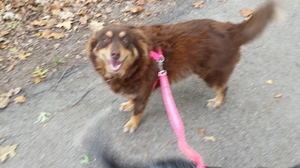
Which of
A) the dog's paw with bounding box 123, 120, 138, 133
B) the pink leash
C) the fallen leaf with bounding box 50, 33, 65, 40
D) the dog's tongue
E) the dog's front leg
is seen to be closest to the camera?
the pink leash

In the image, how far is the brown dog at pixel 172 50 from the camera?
282cm

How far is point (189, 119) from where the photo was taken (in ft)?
11.6

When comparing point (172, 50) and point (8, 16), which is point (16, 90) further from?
point (172, 50)

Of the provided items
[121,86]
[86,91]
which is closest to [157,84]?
[121,86]

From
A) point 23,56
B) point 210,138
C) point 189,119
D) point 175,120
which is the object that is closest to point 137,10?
point 23,56

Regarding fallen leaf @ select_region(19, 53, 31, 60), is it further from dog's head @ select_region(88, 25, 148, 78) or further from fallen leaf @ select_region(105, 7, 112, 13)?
dog's head @ select_region(88, 25, 148, 78)

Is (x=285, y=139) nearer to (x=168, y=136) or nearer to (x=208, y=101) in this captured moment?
(x=208, y=101)

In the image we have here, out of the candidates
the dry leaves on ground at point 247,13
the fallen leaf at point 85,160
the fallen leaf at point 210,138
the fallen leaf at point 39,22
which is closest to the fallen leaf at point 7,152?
the fallen leaf at point 85,160

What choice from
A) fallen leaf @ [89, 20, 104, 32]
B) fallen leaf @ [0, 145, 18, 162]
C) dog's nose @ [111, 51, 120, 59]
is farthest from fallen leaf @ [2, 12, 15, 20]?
dog's nose @ [111, 51, 120, 59]

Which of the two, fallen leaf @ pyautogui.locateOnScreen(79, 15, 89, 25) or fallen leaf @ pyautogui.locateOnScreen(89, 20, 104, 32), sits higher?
fallen leaf @ pyautogui.locateOnScreen(79, 15, 89, 25)

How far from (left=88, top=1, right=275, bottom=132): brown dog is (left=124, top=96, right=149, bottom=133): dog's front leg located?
0.01 metres

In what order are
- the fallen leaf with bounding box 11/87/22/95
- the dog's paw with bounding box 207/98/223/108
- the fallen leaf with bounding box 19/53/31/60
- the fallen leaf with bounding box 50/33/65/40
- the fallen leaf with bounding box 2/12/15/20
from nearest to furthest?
the dog's paw with bounding box 207/98/223/108 < the fallen leaf with bounding box 11/87/22/95 < the fallen leaf with bounding box 19/53/31/60 < the fallen leaf with bounding box 50/33/65/40 < the fallen leaf with bounding box 2/12/15/20

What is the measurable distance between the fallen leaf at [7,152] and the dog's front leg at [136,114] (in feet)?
4.03

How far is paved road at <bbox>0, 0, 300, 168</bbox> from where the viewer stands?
321cm
